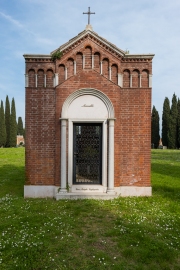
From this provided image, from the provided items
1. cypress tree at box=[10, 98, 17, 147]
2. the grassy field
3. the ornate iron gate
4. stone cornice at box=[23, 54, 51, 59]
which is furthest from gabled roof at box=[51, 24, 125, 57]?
cypress tree at box=[10, 98, 17, 147]

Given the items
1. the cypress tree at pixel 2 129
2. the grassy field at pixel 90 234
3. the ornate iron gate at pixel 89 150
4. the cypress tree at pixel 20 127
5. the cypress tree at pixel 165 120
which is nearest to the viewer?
the grassy field at pixel 90 234

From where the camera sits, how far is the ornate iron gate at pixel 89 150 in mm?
Result: 7387

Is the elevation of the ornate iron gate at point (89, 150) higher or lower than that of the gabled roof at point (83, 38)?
lower

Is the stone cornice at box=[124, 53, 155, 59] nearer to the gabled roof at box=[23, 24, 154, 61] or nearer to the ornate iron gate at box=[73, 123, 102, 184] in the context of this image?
the gabled roof at box=[23, 24, 154, 61]

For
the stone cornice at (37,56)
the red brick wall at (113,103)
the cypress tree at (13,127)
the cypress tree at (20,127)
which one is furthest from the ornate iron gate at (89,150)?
the cypress tree at (20,127)

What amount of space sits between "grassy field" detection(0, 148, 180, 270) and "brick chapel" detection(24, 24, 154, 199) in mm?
755

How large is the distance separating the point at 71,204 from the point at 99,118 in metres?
2.99

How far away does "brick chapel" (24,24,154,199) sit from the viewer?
23.4 feet

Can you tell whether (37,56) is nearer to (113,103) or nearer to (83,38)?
(83,38)

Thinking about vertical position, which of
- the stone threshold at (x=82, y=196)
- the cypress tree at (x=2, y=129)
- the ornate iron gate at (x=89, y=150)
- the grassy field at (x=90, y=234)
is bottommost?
the grassy field at (x=90, y=234)

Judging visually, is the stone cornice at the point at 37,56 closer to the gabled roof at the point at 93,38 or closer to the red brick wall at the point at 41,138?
the gabled roof at the point at 93,38

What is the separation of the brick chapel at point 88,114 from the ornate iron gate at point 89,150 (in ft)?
0.38

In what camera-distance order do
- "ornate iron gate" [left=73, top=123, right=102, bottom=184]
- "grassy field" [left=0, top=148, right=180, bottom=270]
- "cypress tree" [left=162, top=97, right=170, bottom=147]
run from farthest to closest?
1. "cypress tree" [left=162, top=97, right=170, bottom=147]
2. "ornate iron gate" [left=73, top=123, right=102, bottom=184]
3. "grassy field" [left=0, top=148, right=180, bottom=270]

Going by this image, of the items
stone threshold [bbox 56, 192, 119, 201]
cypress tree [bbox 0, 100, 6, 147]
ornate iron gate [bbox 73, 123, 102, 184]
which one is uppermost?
cypress tree [bbox 0, 100, 6, 147]
